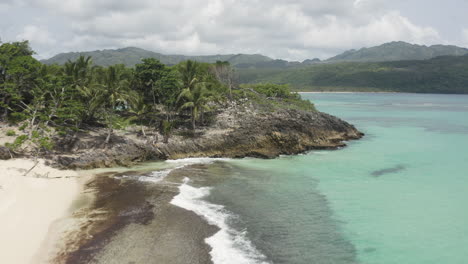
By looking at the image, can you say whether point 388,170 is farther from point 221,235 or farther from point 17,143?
point 17,143

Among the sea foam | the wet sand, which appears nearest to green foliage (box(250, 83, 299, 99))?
the sea foam

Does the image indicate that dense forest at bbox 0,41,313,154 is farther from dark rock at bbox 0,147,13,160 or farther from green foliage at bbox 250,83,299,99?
green foliage at bbox 250,83,299,99

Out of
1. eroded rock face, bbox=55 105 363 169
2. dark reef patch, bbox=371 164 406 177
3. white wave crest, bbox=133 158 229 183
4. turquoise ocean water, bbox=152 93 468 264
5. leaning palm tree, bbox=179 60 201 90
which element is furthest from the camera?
leaning palm tree, bbox=179 60 201 90

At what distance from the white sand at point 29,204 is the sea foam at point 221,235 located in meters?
6.50

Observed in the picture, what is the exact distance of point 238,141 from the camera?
33.1 meters

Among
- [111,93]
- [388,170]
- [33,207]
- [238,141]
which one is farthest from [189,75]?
[388,170]

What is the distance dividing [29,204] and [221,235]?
11155mm

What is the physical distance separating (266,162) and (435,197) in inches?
544

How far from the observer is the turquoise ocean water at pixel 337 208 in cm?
1390

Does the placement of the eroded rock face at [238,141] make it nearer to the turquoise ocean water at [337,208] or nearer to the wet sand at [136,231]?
the turquoise ocean water at [337,208]

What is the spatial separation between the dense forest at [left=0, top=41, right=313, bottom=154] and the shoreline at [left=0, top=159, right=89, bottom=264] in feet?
9.00

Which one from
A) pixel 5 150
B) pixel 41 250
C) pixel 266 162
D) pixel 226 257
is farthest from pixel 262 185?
pixel 5 150

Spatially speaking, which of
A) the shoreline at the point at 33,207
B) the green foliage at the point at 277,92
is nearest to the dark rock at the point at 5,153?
the shoreline at the point at 33,207

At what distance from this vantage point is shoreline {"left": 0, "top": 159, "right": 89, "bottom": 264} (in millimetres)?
12828
